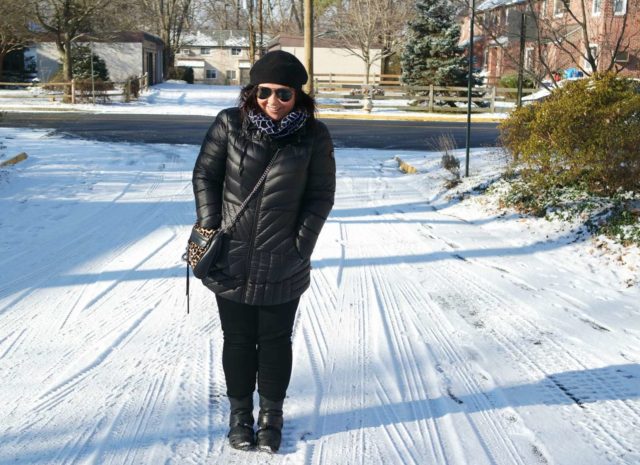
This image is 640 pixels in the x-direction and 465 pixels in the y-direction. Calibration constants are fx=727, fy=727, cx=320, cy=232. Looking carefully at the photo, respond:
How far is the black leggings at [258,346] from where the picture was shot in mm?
3531

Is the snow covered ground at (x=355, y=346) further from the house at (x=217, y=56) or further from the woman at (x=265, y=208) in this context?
the house at (x=217, y=56)

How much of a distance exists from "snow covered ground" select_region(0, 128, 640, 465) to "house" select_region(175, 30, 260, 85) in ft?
204

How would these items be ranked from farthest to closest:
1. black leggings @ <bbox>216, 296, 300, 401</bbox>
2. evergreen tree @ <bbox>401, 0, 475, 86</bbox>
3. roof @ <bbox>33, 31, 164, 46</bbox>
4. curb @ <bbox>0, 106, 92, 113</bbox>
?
roof @ <bbox>33, 31, 164, 46</bbox>, evergreen tree @ <bbox>401, 0, 475, 86</bbox>, curb @ <bbox>0, 106, 92, 113</bbox>, black leggings @ <bbox>216, 296, 300, 401</bbox>

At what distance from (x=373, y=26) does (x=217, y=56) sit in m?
31.6

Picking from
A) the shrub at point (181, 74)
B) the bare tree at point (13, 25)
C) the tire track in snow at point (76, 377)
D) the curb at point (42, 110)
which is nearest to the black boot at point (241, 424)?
the tire track in snow at point (76, 377)

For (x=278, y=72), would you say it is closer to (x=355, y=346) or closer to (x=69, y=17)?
(x=355, y=346)

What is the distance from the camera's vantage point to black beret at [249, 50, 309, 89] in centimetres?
336

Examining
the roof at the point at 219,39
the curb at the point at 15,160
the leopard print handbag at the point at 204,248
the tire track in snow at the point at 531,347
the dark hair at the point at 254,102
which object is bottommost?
the tire track in snow at the point at 531,347

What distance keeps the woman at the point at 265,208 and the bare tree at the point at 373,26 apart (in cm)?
3735

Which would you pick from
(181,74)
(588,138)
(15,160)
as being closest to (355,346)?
(588,138)

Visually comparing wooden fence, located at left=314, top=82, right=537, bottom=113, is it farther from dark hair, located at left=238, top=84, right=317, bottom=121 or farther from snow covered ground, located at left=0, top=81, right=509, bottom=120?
dark hair, located at left=238, top=84, right=317, bottom=121

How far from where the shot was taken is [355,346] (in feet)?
16.7

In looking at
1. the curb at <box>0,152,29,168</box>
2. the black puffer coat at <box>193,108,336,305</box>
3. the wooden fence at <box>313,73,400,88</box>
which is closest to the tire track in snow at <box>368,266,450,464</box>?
the black puffer coat at <box>193,108,336,305</box>

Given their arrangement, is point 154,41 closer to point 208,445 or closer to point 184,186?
point 184,186
